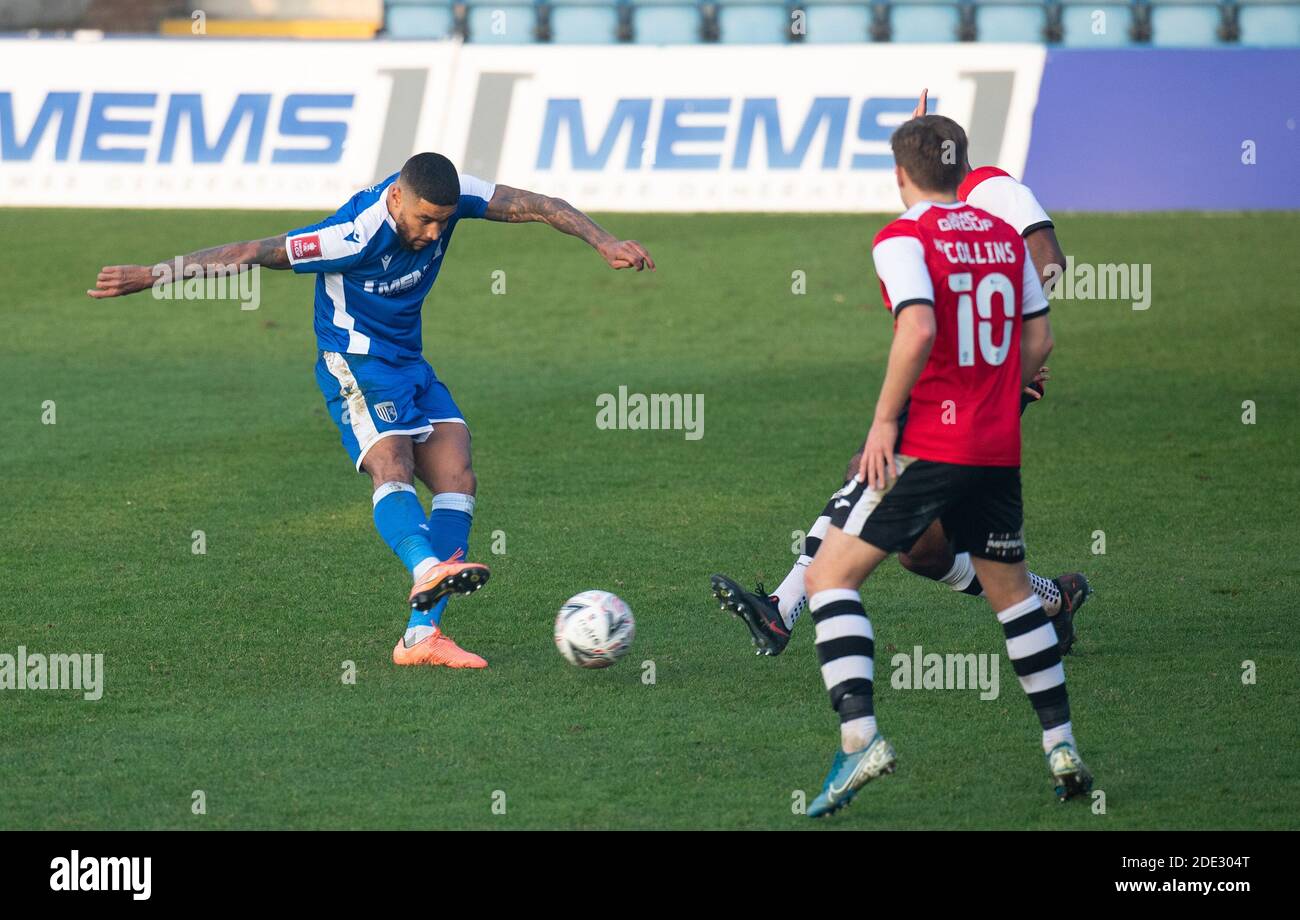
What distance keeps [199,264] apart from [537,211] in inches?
51.3

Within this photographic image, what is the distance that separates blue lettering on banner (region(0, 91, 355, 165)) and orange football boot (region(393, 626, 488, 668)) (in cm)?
1138

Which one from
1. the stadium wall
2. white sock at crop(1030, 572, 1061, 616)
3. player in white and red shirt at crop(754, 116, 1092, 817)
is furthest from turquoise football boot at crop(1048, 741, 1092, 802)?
the stadium wall

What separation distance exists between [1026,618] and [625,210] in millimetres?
12414

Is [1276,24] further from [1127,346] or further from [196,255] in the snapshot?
[196,255]

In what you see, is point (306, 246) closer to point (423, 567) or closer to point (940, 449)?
point (423, 567)

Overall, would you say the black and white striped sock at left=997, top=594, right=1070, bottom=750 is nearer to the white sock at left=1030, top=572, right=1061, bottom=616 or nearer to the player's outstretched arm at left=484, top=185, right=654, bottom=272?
the white sock at left=1030, top=572, right=1061, bottom=616

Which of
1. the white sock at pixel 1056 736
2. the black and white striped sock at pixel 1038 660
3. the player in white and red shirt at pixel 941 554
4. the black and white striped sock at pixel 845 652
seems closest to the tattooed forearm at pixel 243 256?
the player in white and red shirt at pixel 941 554

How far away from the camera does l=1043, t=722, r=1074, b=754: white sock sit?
5.20 metres

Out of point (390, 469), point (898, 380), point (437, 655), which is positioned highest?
point (390, 469)

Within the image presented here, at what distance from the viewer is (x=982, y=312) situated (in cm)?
501

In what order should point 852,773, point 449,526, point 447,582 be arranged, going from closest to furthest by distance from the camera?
point 852,773 → point 447,582 → point 449,526

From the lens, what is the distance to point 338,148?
17234 millimetres

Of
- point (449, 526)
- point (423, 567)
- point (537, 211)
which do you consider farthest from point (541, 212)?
point (423, 567)

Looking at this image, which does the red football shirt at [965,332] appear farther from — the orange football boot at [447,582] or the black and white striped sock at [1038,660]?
the orange football boot at [447,582]
